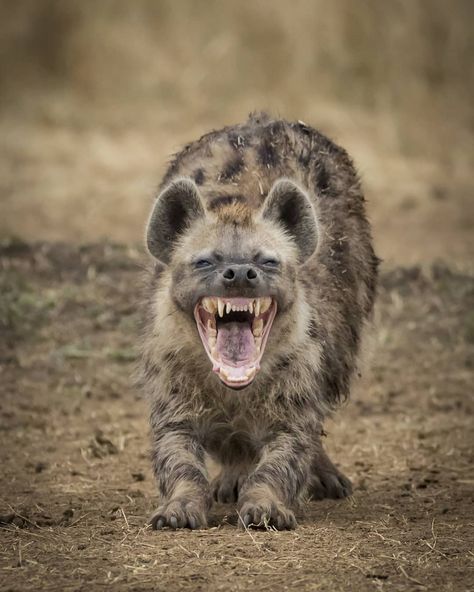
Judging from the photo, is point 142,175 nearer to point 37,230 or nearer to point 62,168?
point 62,168

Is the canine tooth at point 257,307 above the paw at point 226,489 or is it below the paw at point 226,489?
above

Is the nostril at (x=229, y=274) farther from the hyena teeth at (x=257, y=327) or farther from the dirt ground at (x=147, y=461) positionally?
the dirt ground at (x=147, y=461)

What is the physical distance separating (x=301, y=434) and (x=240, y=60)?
348 inches

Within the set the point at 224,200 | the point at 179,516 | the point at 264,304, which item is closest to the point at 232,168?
the point at 224,200

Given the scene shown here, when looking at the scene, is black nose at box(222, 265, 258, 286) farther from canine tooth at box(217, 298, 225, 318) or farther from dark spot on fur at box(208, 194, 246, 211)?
dark spot on fur at box(208, 194, 246, 211)

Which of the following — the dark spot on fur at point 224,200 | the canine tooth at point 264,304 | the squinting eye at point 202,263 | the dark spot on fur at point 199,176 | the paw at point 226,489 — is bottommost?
the paw at point 226,489

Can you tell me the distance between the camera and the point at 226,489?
17.9 ft

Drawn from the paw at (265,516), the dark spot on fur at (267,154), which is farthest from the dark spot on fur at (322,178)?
the paw at (265,516)

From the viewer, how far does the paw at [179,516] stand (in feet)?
14.7

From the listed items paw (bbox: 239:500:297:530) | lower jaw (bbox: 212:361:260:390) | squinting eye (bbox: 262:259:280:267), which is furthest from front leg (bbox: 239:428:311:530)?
squinting eye (bbox: 262:259:280:267)

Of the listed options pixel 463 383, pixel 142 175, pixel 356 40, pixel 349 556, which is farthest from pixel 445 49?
pixel 349 556

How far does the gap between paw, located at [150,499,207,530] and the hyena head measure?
0.43m

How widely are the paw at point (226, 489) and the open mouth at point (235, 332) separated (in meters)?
0.79

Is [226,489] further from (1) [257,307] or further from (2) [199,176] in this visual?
(2) [199,176]
